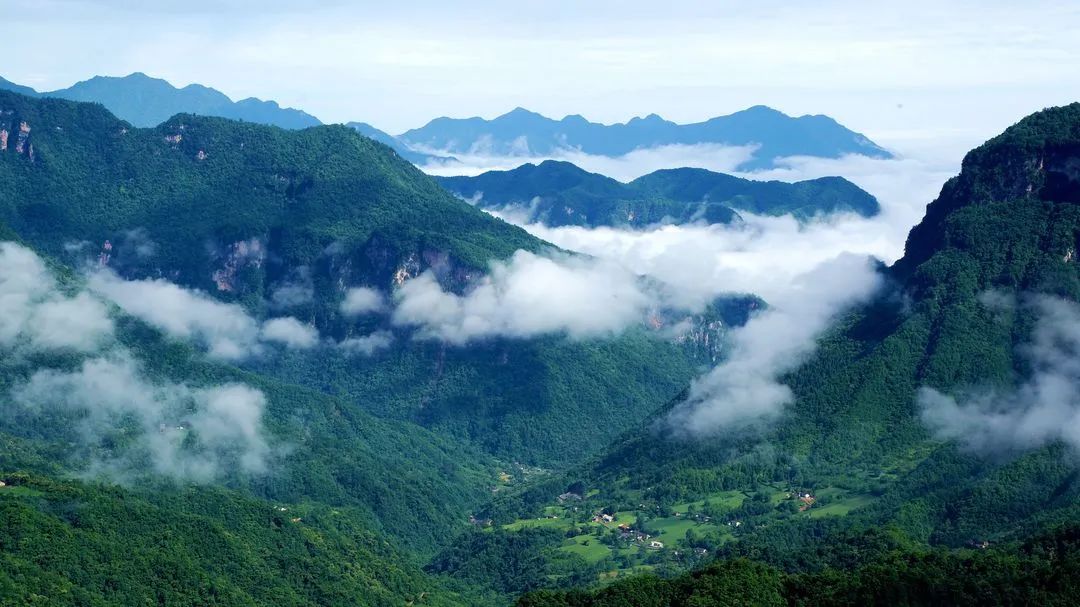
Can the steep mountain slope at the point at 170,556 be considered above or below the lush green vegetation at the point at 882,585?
below

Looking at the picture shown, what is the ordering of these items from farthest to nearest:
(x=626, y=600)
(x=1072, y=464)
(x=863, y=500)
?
1. (x=863, y=500)
2. (x=1072, y=464)
3. (x=626, y=600)

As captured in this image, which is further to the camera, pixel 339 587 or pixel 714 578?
pixel 339 587

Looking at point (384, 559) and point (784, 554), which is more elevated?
point (784, 554)

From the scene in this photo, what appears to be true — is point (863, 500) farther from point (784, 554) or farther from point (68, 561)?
point (68, 561)

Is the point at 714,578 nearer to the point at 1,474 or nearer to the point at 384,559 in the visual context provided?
the point at 384,559

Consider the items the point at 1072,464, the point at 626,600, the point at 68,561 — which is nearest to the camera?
the point at 626,600

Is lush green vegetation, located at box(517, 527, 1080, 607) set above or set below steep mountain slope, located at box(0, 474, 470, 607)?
above

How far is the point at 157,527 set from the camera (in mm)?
174375

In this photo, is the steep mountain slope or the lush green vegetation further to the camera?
the steep mountain slope

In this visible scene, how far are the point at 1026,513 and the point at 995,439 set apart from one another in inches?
908

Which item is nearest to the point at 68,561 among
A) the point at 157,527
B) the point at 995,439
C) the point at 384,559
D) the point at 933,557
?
the point at 157,527

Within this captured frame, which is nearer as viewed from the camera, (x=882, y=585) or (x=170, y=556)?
(x=882, y=585)

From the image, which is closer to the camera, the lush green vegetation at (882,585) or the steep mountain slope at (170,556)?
the lush green vegetation at (882,585)

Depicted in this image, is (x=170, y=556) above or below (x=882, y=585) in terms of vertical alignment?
below
